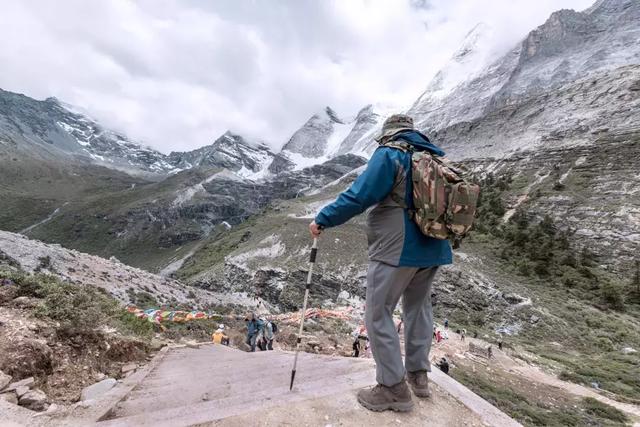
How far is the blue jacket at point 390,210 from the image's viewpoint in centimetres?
273

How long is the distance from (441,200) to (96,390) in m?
3.41

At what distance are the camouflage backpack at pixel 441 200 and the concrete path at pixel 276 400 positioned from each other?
1.40 meters

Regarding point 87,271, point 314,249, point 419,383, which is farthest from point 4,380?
point 87,271

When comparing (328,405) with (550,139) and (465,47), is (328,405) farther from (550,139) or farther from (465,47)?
(465,47)

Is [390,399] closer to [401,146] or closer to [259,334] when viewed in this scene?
[401,146]

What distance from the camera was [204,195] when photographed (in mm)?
144625

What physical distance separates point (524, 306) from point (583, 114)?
136 feet

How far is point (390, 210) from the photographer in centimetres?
281

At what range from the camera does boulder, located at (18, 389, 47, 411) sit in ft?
9.37

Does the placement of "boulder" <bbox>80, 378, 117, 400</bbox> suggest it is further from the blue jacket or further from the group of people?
the group of people

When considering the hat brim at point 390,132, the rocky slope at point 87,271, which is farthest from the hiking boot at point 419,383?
the rocky slope at point 87,271

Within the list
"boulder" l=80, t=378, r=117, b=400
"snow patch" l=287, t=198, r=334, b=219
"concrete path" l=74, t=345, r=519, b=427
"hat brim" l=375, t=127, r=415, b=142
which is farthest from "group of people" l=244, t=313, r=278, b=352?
"snow patch" l=287, t=198, r=334, b=219

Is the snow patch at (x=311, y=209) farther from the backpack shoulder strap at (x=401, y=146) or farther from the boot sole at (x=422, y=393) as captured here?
the backpack shoulder strap at (x=401, y=146)

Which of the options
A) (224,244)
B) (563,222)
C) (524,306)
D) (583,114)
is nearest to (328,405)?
(524,306)
